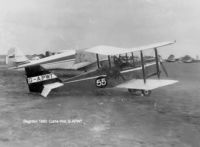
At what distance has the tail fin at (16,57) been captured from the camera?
25447 mm

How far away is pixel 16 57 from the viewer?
25.5m

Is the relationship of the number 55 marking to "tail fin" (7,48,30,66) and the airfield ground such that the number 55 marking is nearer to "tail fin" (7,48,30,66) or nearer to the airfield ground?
the airfield ground

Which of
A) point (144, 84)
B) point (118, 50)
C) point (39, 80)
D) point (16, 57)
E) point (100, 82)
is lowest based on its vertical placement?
point (144, 84)

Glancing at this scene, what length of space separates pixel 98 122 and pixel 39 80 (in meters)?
4.82

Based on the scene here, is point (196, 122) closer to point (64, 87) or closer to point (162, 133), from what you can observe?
point (162, 133)

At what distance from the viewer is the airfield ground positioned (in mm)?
5797

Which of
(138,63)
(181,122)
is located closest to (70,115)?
(181,122)

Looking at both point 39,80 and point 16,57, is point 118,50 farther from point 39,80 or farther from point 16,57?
point 16,57

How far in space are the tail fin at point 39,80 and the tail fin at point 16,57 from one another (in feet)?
47.5

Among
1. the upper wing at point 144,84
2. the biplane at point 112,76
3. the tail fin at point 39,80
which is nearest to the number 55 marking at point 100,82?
the biplane at point 112,76

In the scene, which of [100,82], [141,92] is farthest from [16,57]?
[141,92]

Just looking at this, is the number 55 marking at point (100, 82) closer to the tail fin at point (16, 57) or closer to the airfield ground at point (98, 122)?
the airfield ground at point (98, 122)

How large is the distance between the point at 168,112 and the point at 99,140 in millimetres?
3609

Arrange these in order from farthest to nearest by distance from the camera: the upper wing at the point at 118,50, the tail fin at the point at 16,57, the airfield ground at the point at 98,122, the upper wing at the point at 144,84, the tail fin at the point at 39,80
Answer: the tail fin at the point at 16,57
the tail fin at the point at 39,80
the upper wing at the point at 118,50
the upper wing at the point at 144,84
the airfield ground at the point at 98,122
